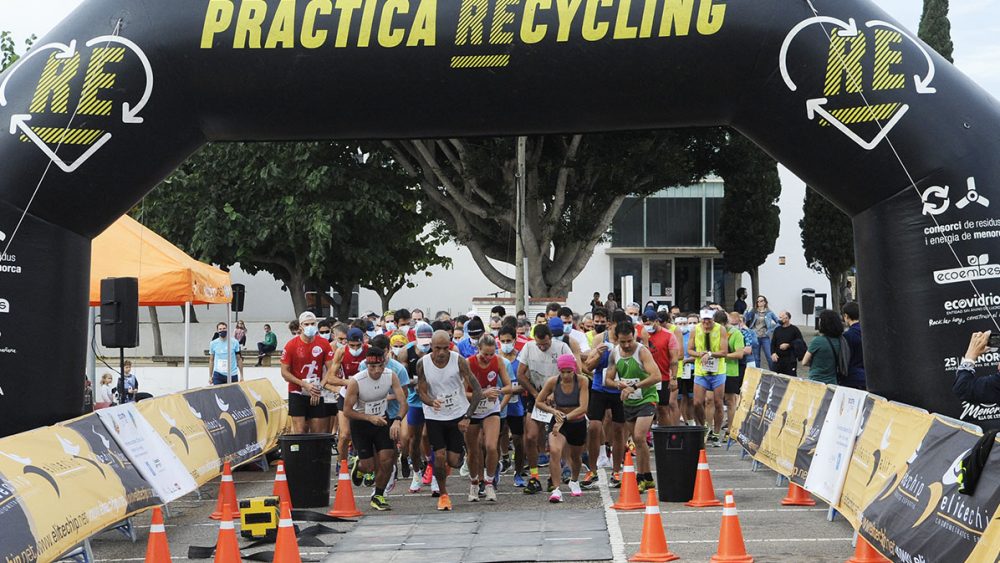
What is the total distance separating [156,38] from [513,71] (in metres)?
2.96

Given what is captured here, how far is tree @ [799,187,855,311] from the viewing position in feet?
149

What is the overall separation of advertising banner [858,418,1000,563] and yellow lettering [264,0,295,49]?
5.81 m

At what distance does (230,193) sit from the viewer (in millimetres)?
38000

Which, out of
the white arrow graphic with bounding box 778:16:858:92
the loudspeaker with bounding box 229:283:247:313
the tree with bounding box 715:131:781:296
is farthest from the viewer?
the tree with bounding box 715:131:781:296

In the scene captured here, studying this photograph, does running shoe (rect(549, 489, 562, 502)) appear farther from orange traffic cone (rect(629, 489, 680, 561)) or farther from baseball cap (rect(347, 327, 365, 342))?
orange traffic cone (rect(629, 489, 680, 561))

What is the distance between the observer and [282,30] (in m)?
10.7

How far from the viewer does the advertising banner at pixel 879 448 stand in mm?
8891

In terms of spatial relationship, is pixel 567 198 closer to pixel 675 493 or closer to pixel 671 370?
pixel 671 370

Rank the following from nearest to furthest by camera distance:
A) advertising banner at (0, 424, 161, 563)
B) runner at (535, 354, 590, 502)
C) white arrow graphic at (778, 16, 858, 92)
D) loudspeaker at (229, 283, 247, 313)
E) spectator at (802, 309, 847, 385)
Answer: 1. advertising banner at (0, 424, 161, 563)
2. white arrow graphic at (778, 16, 858, 92)
3. runner at (535, 354, 590, 502)
4. spectator at (802, 309, 847, 385)
5. loudspeaker at (229, 283, 247, 313)

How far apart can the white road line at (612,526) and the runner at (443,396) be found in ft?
5.29

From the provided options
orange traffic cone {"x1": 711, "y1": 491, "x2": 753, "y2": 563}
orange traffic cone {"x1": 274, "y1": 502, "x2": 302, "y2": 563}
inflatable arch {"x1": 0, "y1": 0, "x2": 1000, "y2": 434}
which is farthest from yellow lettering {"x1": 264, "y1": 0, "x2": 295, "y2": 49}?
orange traffic cone {"x1": 711, "y1": 491, "x2": 753, "y2": 563}

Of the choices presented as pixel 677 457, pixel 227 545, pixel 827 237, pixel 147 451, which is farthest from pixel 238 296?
pixel 827 237

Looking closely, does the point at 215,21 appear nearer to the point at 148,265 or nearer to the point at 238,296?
the point at 148,265

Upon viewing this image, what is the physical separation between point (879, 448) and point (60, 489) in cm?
596
